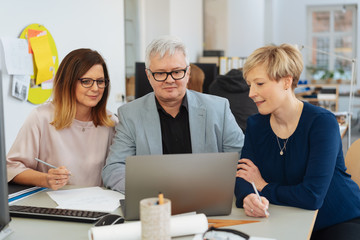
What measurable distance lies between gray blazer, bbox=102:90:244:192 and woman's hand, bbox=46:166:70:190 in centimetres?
21

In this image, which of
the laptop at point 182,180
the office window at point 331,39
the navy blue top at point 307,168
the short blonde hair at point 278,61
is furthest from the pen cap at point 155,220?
the office window at point 331,39

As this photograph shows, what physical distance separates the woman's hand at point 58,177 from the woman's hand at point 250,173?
0.69 meters

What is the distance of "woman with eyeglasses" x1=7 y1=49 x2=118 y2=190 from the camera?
192 cm

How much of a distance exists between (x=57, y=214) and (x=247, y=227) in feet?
2.06

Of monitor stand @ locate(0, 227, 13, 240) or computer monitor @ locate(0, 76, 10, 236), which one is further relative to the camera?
monitor stand @ locate(0, 227, 13, 240)

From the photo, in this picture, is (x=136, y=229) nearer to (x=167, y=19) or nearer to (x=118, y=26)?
(x=118, y=26)

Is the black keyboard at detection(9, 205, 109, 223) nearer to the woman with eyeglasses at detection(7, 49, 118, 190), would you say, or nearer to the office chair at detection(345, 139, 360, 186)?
the woman with eyeglasses at detection(7, 49, 118, 190)

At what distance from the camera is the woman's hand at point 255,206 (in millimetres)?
1387

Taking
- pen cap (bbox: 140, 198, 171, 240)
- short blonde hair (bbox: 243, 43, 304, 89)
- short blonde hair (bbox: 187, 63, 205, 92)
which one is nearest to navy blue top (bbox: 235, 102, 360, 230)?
short blonde hair (bbox: 243, 43, 304, 89)

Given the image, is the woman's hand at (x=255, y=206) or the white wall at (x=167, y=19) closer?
the woman's hand at (x=255, y=206)

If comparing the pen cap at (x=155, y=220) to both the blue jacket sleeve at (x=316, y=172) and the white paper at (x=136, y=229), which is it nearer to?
the white paper at (x=136, y=229)

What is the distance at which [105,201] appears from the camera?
1.59m

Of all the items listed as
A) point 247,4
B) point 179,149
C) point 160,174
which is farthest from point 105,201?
point 247,4

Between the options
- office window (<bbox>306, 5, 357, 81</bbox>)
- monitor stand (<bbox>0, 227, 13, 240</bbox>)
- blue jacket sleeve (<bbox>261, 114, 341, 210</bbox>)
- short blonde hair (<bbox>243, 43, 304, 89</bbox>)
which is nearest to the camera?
monitor stand (<bbox>0, 227, 13, 240</bbox>)
